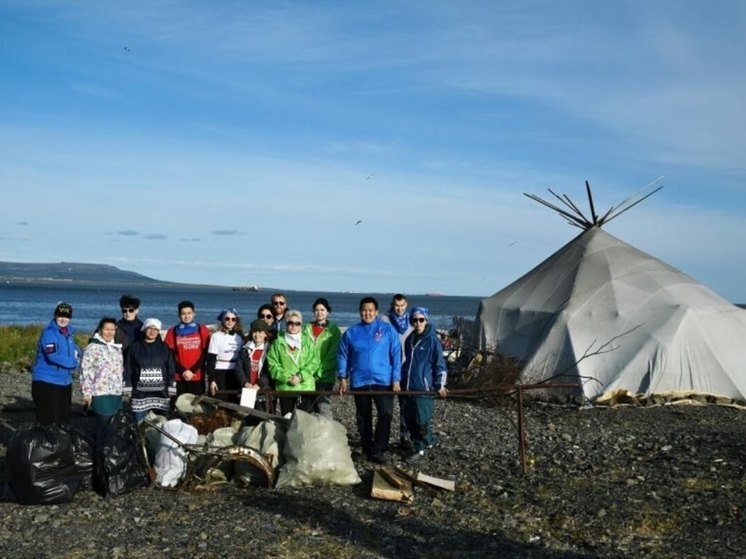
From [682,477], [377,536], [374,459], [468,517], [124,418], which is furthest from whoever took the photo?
[374,459]

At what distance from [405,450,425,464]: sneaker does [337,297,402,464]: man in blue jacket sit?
0.91 feet

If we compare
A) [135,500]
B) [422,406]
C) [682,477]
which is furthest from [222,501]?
[682,477]

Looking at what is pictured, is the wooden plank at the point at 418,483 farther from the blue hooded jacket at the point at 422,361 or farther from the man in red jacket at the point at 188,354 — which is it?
the man in red jacket at the point at 188,354

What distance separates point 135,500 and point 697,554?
4.16m

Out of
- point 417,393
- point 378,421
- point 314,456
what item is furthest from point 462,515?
point 378,421

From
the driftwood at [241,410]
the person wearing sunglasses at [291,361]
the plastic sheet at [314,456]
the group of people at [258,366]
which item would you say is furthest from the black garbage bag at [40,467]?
the person wearing sunglasses at [291,361]

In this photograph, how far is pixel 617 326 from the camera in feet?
46.3

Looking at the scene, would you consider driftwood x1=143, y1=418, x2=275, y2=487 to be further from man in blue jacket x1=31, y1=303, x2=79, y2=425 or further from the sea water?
the sea water

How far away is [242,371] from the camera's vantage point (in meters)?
9.02

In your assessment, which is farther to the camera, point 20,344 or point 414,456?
point 20,344

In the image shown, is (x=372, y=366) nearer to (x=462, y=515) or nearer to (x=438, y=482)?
(x=438, y=482)

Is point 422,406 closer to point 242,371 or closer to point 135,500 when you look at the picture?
point 242,371

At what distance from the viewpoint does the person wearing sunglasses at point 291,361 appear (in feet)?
29.1

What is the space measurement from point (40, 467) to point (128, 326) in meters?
2.05
